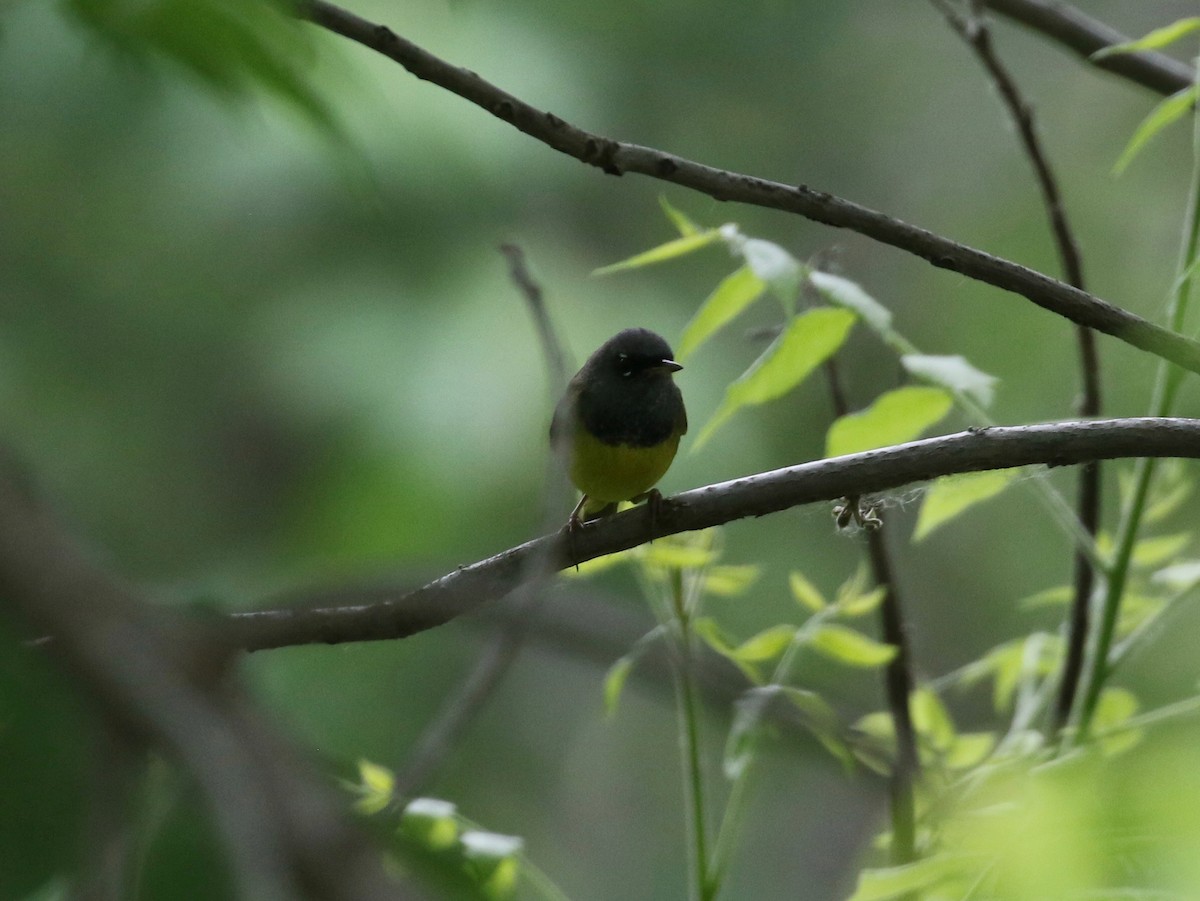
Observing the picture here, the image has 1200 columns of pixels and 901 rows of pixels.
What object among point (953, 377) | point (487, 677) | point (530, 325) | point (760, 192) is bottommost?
point (487, 677)

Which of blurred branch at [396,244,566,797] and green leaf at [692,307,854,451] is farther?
green leaf at [692,307,854,451]

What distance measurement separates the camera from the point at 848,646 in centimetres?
151

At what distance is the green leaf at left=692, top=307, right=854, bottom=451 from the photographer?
136 cm

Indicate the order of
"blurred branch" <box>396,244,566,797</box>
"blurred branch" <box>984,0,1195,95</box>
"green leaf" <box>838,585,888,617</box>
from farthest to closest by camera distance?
"blurred branch" <box>984,0,1195,95</box>, "green leaf" <box>838,585,888,617</box>, "blurred branch" <box>396,244,566,797</box>

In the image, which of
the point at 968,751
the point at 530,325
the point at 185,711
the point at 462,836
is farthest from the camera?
the point at 530,325

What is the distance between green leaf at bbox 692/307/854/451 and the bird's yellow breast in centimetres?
80

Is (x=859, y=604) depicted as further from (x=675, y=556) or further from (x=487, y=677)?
(x=487, y=677)

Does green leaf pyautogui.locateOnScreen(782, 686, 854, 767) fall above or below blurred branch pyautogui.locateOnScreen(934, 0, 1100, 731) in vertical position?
below

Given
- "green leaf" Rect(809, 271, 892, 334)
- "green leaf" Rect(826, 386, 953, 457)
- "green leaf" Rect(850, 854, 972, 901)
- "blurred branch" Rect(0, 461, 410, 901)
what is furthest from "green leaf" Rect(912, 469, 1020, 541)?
"blurred branch" Rect(0, 461, 410, 901)

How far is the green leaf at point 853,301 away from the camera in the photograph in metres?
1.41

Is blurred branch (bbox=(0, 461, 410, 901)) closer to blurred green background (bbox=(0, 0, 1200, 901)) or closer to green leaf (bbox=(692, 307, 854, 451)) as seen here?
green leaf (bbox=(692, 307, 854, 451))

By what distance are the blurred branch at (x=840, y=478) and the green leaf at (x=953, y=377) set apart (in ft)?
0.73

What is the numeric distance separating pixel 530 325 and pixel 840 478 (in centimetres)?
252

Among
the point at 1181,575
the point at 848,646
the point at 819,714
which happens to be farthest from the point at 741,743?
the point at 1181,575
